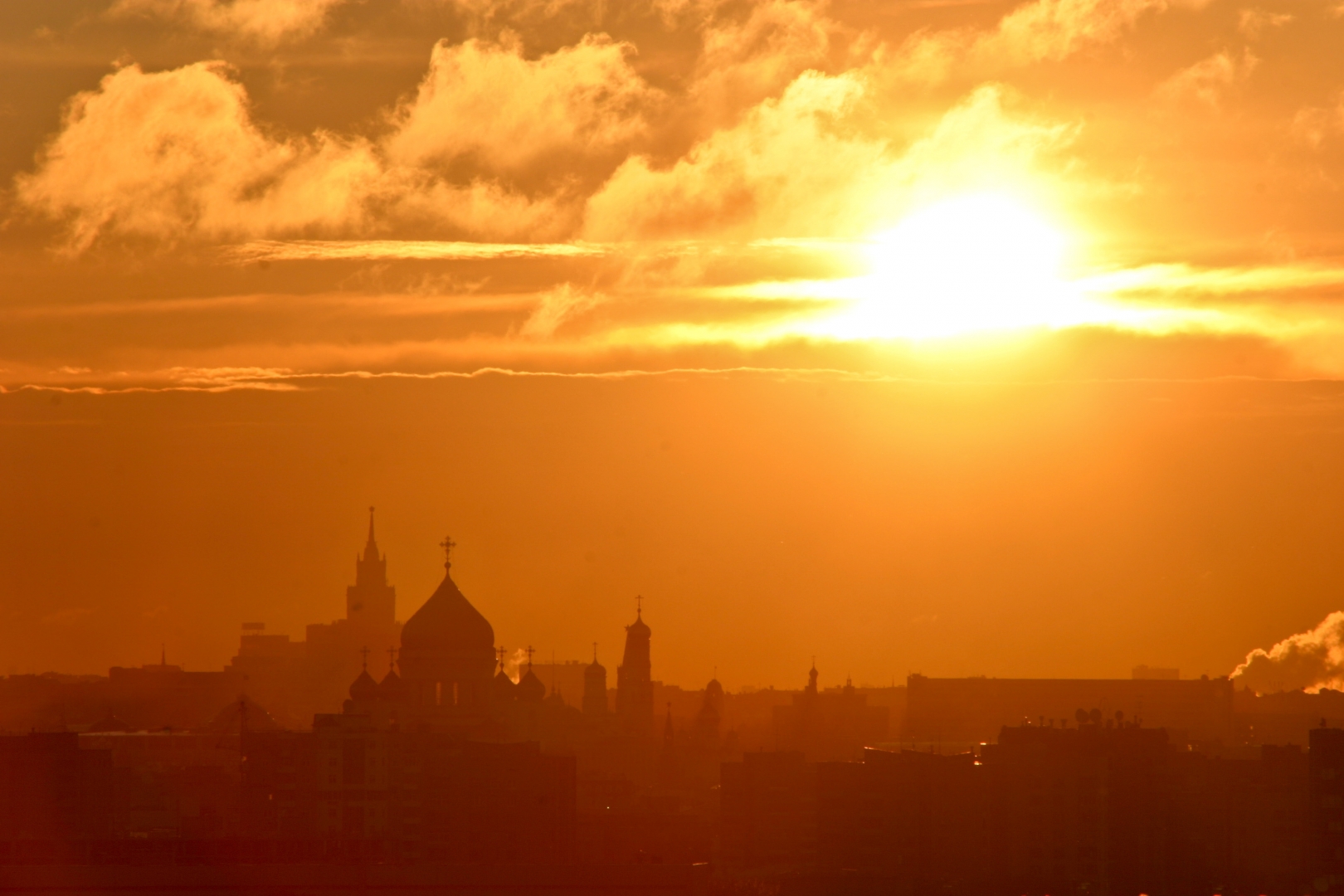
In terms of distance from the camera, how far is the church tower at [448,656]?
109m

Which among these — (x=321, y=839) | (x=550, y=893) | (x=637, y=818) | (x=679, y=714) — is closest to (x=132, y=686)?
(x=679, y=714)

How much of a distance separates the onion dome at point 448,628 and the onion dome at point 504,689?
3615mm

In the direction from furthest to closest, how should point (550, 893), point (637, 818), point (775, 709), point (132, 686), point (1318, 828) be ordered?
point (132, 686) < point (775, 709) < point (637, 818) < point (1318, 828) < point (550, 893)

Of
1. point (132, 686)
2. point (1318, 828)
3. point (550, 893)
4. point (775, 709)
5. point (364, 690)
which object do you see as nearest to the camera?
point (550, 893)

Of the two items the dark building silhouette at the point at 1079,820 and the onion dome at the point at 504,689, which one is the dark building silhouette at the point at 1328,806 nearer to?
the dark building silhouette at the point at 1079,820

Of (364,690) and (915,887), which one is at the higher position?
(364,690)

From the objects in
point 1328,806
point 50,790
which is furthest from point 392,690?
point 1328,806

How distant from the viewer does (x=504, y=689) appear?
11500 cm

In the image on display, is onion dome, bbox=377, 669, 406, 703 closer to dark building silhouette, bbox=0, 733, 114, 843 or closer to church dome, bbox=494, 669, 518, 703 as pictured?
church dome, bbox=494, 669, 518, 703

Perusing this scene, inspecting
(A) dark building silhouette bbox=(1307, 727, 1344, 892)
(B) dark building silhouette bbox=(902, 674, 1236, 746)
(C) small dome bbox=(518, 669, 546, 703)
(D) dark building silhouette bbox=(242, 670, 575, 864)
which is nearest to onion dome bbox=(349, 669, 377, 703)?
(D) dark building silhouette bbox=(242, 670, 575, 864)

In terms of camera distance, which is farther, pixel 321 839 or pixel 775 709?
pixel 775 709

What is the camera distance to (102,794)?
8350cm

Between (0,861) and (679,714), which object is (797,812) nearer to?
(0,861)

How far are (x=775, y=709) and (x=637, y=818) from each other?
64793mm
